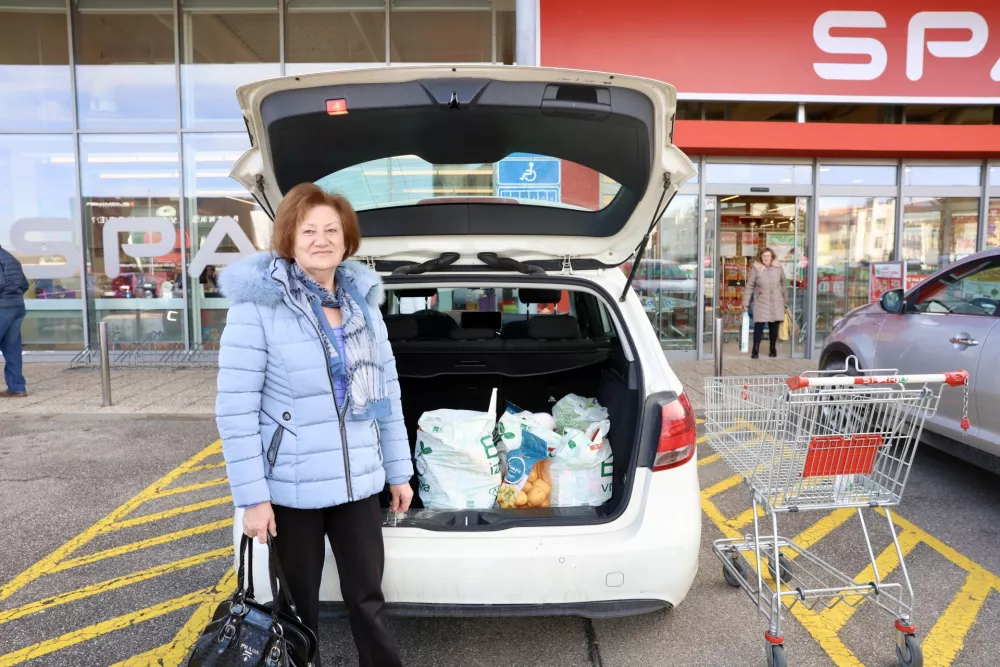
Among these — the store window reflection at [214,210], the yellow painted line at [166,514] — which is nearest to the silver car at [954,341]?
the yellow painted line at [166,514]

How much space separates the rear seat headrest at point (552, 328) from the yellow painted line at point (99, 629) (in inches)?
78.4

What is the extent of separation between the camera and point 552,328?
3.51 meters

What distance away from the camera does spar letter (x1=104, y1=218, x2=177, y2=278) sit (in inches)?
389

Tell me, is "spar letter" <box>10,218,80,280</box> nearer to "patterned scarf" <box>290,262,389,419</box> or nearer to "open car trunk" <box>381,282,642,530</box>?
"open car trunk" <box>381,282,642,530</box>

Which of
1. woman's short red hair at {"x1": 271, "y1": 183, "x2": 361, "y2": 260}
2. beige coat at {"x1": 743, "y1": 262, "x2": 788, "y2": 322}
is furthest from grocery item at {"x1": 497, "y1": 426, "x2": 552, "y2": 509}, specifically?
beige coat at {"x1": 743, "y1": 262, "x2": 788, "y2": 322}

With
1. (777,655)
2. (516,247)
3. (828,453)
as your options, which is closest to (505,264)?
(516,247)

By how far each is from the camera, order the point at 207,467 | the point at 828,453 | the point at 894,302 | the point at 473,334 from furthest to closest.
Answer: the point at 207,467 < the point at 894,302 < the point at 473,334 < the point at 828,453

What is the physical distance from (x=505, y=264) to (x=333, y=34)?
8868 mm

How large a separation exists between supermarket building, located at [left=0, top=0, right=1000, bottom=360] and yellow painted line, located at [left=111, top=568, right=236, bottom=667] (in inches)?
300

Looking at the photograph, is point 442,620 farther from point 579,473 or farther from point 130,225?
point 130,225

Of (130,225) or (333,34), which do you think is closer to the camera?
(130,225)

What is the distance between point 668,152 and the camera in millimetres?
2484

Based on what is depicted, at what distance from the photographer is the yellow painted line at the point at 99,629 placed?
252 cm

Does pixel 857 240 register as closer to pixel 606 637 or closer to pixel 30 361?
pixel 606 637
